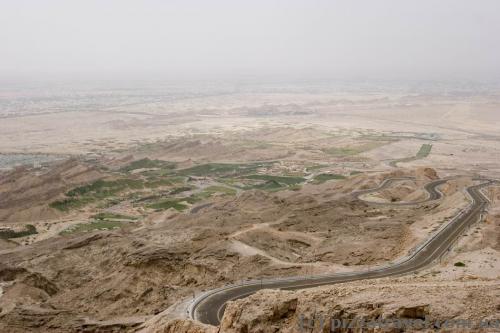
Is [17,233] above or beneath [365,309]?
beneath

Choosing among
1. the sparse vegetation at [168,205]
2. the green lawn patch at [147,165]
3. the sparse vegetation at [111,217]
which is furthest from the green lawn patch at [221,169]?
the sparse vegetation at [111,217]

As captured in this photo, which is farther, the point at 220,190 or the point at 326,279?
the point at 220,190

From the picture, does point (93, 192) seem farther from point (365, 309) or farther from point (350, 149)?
point (350, 149)

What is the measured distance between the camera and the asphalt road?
34.2 meters

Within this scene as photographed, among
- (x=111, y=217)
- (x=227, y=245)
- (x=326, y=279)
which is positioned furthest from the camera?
(x=111, y=217)

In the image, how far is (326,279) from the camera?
39219 mm

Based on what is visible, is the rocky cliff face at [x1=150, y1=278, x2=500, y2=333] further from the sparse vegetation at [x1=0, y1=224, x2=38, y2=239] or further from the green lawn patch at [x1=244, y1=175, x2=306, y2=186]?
the green lawn patch at [x1=244, y1=175, x2=306, y2=186]

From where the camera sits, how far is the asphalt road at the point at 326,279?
1346 inches

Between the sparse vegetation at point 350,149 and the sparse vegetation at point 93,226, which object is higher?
the sparse vegetation at point 350,149

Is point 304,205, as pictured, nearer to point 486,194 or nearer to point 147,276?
point 486,194

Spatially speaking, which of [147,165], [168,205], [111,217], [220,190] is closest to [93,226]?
[111,217]

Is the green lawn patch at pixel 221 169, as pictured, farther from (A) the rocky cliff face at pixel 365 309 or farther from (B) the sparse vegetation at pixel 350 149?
(A) the rocky cliff face at pixel 365 309

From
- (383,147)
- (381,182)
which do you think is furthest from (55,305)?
(383,147)

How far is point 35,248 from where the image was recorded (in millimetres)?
65062
